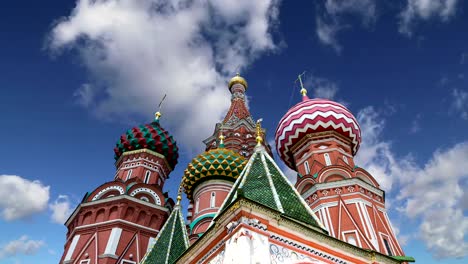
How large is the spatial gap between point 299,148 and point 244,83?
15.8 m

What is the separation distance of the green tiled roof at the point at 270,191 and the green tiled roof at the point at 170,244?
3.60 m

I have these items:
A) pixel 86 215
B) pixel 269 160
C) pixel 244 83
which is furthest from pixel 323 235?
pixel 244 83

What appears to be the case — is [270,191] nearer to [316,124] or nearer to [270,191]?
[270,191]

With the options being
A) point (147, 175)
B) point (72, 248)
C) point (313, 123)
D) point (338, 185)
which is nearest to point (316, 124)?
point (313, 123)

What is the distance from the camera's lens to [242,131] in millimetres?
27688

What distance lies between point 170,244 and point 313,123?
962 cm

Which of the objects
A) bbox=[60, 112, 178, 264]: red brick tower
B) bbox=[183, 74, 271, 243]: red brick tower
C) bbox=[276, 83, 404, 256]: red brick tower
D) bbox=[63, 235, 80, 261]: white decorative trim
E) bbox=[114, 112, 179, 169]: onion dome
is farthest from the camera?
bbox=[114, 112, 179, 169]: onion dome

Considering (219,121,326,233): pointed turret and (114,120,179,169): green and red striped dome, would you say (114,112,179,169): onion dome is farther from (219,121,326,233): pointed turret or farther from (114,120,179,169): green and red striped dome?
(219,121,326,233): pointed turret

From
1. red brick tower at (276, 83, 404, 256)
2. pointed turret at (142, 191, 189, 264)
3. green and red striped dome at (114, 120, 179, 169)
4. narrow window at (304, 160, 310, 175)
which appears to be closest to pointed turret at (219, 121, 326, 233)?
pointed turret at (142, 191, 189, 264)

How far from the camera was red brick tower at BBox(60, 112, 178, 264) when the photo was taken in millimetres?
16766

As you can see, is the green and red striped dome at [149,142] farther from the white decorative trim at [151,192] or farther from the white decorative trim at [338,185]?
the white decorative trim at [338,185]

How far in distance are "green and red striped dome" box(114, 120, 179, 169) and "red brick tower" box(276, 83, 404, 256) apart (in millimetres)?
6985

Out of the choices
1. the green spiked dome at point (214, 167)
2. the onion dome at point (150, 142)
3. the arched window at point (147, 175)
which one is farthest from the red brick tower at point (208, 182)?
the onion dome at point (150, 142)

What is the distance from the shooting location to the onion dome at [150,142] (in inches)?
883
